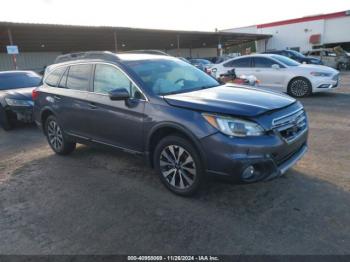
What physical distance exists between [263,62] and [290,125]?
849 centimetres

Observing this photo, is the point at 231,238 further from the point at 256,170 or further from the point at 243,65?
the point at 243,65

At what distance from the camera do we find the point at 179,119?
3664 mm

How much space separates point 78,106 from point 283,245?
3613 millimetres

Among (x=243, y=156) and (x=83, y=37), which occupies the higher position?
(x=83, y=37)

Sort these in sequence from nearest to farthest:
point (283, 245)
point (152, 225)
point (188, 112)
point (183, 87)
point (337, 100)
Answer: point (283, 245)
point (152, 225)
point (188, 112)
point (183, 87)
point (337, 100)

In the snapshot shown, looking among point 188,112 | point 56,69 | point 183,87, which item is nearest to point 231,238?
point 188,112

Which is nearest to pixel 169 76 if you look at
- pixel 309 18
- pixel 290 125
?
pixel 290 125

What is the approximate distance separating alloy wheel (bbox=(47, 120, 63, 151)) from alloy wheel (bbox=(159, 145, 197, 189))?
2.58 meters

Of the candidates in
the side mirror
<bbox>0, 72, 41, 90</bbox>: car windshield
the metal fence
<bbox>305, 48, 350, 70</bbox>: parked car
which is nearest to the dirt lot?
the side mirror

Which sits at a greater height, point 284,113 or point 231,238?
point 284,113

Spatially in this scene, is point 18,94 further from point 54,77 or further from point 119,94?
point 119,94

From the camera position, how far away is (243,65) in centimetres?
1223

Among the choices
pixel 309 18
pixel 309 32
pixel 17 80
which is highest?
pixel 309 18

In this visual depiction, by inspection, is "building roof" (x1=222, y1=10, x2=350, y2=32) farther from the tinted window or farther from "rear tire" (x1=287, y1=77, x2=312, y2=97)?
"rear tire" (x1=287, y1=77, x2=312, y2=97)
